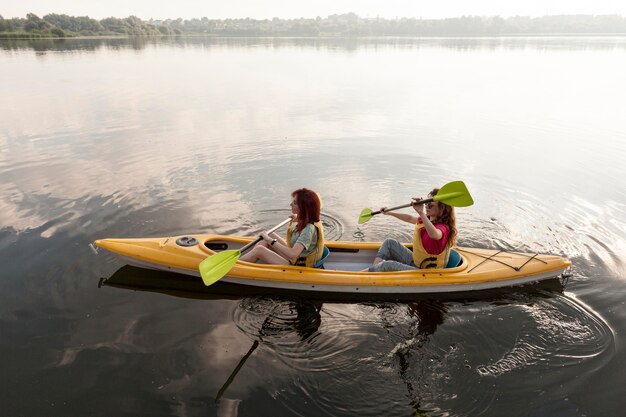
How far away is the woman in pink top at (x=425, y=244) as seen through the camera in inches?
220

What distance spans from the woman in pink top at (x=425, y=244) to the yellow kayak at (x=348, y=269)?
142 millimetres

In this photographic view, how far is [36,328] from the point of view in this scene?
510 cm

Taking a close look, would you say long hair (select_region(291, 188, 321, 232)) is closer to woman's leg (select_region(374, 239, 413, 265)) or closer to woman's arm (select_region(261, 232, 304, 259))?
woman's arm (select_region(261, 232, 304, 259))

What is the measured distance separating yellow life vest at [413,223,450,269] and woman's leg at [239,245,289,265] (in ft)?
5.84

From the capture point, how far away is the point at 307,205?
5465mm

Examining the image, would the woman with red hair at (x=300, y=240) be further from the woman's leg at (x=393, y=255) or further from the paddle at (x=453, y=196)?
the paddle at (x=453, y=196)

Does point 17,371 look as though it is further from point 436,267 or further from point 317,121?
point 317,121

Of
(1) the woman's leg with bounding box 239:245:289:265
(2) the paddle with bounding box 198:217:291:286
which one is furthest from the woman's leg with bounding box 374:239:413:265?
(2) the paddle with bounding box 198:217:291:286

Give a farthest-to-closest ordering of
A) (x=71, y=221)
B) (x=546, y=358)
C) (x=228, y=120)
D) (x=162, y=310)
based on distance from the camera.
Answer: (x=228, y=120), (x=71, y=221), (x=162, y=310), (x=546, y=358)

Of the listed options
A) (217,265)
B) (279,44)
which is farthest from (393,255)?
(279,44)

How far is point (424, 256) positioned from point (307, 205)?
1752mm

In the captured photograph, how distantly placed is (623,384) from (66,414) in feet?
18.2

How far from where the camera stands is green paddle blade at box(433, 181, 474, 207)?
5.52 meters

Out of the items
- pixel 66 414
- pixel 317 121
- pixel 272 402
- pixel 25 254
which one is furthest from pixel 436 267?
pixel 317 121
